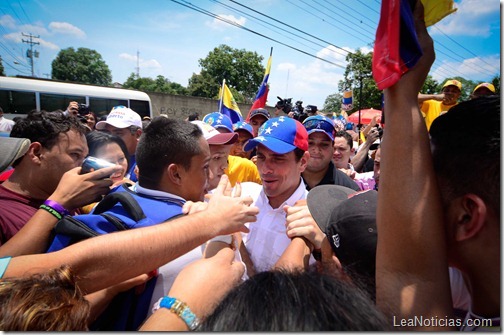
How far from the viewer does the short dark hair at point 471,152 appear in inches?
25.4

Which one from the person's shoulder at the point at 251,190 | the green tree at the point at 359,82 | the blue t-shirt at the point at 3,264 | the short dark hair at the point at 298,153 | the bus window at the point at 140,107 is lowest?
the blue t-shirt at the point at 3,264

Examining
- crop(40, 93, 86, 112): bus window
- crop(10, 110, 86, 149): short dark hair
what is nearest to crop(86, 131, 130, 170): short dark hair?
crop(10, 110, 86, 149): short dark hair

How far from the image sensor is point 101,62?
189 feet

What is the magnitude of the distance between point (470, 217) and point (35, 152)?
82.6 inches

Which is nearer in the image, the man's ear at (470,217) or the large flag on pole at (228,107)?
the man's ear at (470,217)

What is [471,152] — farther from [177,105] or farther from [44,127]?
[177,105]

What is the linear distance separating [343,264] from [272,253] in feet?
2.17

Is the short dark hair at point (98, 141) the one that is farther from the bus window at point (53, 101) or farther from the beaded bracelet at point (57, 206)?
the bus window at point (53, 101)

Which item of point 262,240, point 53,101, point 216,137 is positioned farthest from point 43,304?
point 53,101

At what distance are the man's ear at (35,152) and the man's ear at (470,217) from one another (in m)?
2.03

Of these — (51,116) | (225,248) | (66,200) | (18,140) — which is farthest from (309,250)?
(51,116)

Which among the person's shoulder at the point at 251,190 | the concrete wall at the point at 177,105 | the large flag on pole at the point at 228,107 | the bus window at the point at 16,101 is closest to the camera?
the person's shoulder at the point at 251,190

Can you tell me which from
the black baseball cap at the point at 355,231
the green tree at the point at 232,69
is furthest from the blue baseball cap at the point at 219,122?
the green tree at the point at 232,69

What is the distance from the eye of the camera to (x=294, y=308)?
0.58 m
